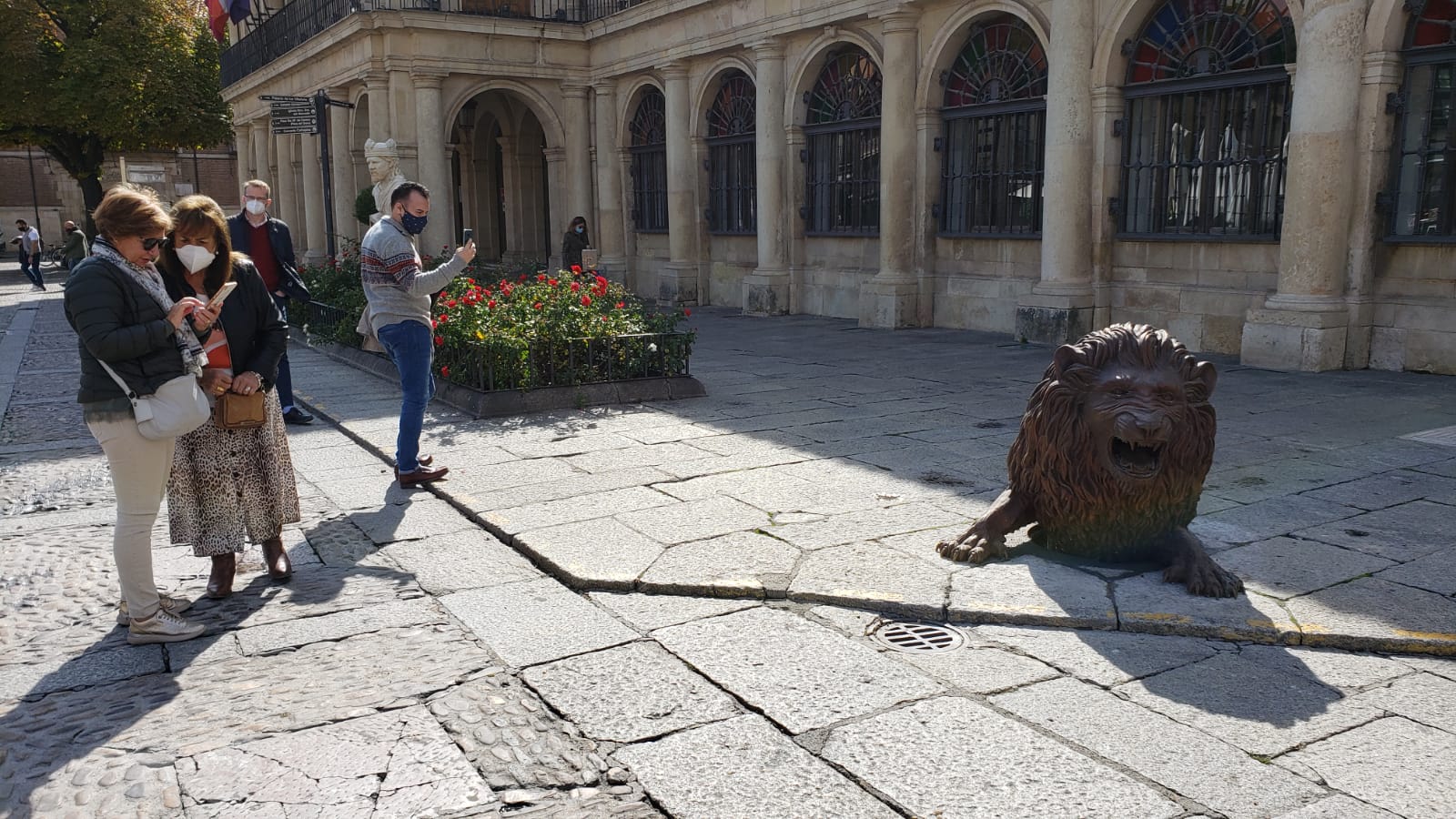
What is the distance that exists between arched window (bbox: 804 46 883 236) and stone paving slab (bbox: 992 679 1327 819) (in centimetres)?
1272

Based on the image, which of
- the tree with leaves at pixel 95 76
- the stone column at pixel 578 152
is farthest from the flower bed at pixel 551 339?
the tree with leaves at pixel 95 76

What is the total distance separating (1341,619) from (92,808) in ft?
13.3

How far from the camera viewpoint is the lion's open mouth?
423 centimetres

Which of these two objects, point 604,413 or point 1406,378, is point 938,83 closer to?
point 1406,378

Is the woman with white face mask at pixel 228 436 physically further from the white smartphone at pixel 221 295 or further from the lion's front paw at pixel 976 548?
the lion's front paw at pixel 976 548

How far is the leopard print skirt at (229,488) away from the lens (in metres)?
4.51

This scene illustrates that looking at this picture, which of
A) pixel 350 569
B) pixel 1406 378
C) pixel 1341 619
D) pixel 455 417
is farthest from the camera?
pixel 1406 378

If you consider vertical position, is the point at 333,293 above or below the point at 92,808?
above

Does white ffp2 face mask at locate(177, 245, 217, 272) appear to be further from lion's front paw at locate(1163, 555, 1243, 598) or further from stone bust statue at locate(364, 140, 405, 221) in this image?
stone bust statue at locate(364, 140, 405, 221)

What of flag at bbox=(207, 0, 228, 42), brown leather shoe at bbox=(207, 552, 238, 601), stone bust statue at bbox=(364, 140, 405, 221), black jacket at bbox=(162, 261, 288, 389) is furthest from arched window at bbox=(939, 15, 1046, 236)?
flag at bbox=(207, 0, 228, 42)

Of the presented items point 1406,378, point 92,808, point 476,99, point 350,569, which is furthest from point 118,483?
point 476,99

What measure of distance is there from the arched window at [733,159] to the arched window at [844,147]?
1.55 metres

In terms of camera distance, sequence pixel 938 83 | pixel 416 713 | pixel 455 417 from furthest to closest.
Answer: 1. pixel 938 83
2. pixel 455 417
3. pixel 416 713

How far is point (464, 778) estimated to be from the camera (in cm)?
312
